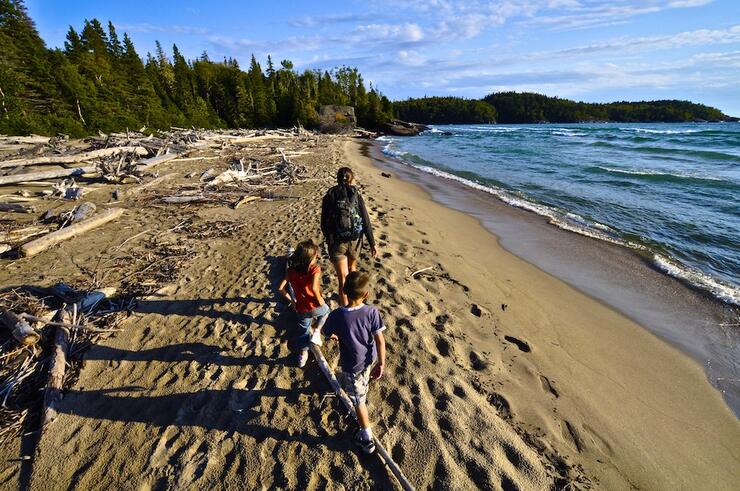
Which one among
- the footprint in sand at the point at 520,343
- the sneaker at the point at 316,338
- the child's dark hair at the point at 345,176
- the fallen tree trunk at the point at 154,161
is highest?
Answer: the child's dark hair at the point at 345,176

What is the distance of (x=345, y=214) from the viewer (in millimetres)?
4789

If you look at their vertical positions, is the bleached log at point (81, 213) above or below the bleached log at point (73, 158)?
below

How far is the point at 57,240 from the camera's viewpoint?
25.2 feet

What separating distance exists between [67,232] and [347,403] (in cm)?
840

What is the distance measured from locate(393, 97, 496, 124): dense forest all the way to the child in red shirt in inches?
6246

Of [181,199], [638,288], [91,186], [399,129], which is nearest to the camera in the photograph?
[638,288]

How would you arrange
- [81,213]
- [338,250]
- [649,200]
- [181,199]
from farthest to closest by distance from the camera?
[649,200] → [181,199] → [81,213] → [338,250]

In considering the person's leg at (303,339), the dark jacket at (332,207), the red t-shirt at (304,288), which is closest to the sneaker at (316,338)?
the person's leg at (303,339)

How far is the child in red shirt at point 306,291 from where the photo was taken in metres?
4.02

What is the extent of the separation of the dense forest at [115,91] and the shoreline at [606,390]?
1250 inches

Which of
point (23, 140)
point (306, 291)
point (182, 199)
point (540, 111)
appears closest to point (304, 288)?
point (306, 291)

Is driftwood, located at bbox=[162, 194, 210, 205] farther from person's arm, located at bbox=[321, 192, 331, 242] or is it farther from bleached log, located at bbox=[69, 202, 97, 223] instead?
person's arm, located at bbox=[321, 192, 331, 242]

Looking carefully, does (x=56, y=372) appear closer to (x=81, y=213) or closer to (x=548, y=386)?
(x=548, y=386)

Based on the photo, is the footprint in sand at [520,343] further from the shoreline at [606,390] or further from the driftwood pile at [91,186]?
the driftwood pile at [91,186]
